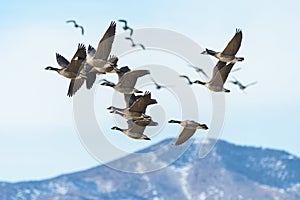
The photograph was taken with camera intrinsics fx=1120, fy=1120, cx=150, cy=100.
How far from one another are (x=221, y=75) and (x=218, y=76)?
0.11 meters

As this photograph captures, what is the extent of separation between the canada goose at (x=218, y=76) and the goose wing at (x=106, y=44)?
360cm

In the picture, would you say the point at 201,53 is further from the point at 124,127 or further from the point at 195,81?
the point at 124,127

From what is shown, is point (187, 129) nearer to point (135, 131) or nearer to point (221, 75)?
point (135, 131)

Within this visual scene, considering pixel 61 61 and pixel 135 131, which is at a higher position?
pixel 61 61

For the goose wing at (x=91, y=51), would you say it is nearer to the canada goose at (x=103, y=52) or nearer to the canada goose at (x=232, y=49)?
the canada goose at (x=103, y=52)

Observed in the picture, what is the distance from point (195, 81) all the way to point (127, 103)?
253 centimetres

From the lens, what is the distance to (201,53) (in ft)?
123

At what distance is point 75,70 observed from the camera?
37219 mm

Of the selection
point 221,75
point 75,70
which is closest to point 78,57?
point 75,70

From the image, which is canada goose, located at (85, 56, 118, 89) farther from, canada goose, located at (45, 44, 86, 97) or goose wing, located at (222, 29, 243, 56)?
goose wing, located at (222, 29, 243, 56)

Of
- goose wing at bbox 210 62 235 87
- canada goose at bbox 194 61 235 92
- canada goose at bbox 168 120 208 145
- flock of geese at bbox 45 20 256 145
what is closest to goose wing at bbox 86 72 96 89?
flock of geese at bbox 45 20 256 145

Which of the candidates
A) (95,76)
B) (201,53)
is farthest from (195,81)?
(95,76)

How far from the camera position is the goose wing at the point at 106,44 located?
118 ft

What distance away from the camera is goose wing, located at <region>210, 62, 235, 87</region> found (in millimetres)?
37031
